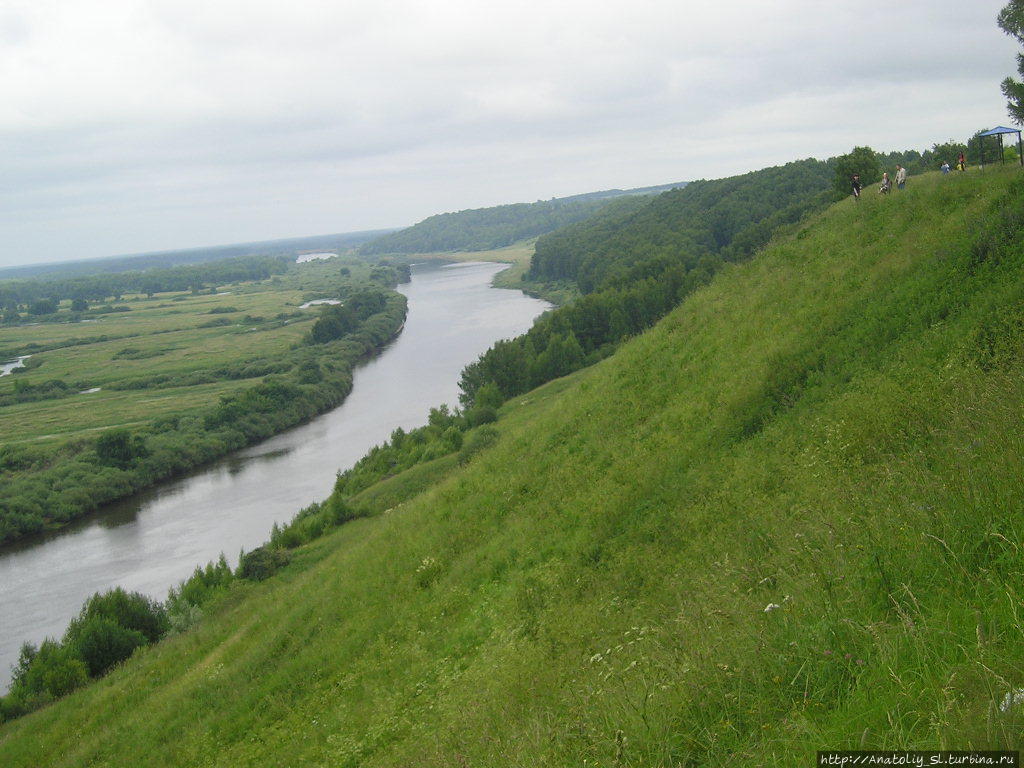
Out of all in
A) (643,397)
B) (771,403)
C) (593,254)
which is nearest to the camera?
(771,403)

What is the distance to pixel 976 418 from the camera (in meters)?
6.65

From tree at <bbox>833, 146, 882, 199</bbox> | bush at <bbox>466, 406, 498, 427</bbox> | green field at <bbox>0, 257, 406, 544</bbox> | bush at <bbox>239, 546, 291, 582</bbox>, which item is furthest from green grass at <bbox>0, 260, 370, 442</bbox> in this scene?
tree at <bbox>833, 146, 882, 199</bbox>

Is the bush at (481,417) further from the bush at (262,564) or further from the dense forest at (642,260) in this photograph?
the bush at (262,564)

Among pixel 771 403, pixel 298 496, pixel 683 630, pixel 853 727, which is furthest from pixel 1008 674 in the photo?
pixel 298 496

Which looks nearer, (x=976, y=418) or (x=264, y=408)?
(x=976, y=418)

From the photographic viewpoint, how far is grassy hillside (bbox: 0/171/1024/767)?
444 centimetres

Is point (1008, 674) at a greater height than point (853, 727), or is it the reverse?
point (1008, 674)

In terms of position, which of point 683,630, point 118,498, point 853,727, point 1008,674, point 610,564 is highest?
point 1008,674

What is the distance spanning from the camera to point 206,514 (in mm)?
44219

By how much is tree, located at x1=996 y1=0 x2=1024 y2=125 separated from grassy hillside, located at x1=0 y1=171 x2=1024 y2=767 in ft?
43.0

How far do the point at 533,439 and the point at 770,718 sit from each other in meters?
15.7

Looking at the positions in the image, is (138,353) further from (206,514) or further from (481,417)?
(481,417)

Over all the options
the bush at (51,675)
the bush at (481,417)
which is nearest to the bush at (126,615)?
the bush at (51,675)

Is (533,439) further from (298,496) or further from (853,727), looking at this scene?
(298,496)
